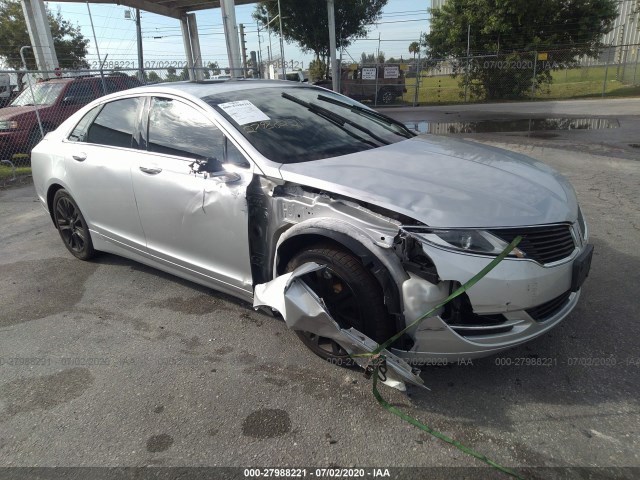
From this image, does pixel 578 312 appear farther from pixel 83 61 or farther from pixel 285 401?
pixel 83 61

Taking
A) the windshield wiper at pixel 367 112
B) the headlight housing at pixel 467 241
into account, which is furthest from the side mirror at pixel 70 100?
the headlight housing at pixel 467 241

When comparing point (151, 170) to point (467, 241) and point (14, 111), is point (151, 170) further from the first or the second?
point (14, 111)

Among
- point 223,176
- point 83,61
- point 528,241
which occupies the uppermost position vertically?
point 83,61

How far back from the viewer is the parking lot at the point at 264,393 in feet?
7.29

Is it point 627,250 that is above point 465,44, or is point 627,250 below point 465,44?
below

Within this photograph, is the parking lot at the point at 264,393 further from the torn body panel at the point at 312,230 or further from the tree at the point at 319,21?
the tree at the point at 319,21

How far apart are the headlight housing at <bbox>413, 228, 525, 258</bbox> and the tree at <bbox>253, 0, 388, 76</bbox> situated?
28976mm

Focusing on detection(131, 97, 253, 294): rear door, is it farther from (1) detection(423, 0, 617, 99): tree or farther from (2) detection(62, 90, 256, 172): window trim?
(1) detection(423, 0, 617, 99): tree

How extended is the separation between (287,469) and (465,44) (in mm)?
23490

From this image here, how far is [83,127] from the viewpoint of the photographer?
169 inches

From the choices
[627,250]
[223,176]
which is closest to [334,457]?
[223,176]

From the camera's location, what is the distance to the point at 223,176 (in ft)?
9.70

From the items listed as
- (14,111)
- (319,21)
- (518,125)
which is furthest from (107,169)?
(319,21)

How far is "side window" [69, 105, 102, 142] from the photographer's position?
13.9 feet
